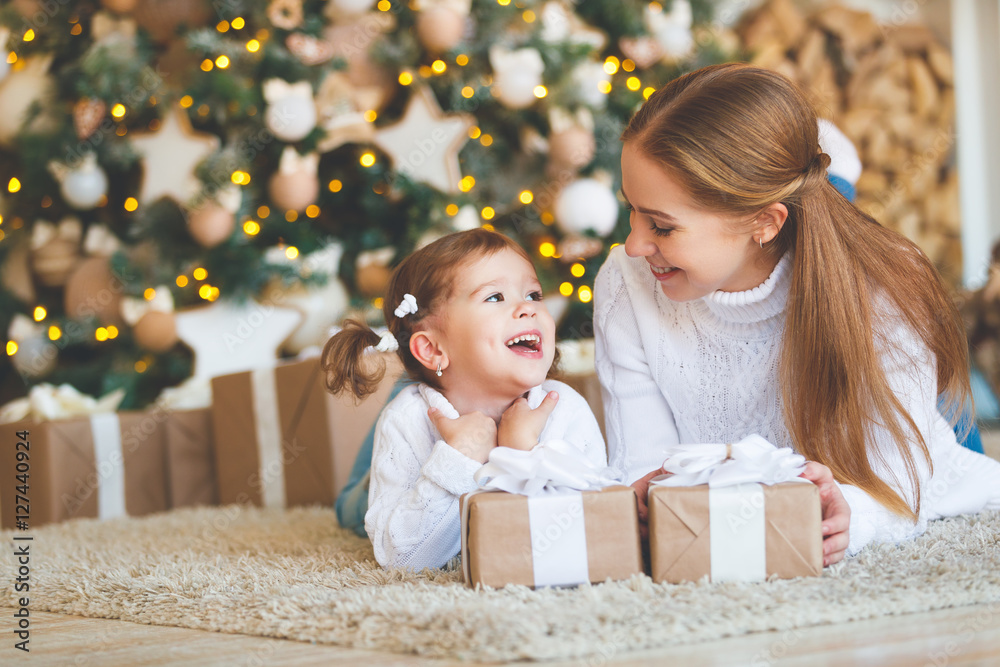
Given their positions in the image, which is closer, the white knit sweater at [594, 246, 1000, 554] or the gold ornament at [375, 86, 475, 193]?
the white knit sweater at [594, 246, 1000, 554]

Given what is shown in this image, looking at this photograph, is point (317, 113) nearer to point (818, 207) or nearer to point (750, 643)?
point (818, 207)

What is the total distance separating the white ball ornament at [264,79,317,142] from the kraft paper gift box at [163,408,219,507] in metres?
0.73

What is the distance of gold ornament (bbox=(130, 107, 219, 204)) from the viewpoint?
2.25m

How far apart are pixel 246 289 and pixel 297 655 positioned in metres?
1.58

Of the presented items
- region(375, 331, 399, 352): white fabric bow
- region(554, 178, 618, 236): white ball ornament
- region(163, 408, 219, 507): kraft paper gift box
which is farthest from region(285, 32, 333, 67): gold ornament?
region(375, 331, 399, 352): white fabric bow

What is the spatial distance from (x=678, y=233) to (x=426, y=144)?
126cm

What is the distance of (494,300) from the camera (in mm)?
1195

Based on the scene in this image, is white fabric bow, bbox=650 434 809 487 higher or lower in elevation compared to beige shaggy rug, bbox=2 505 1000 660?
higher

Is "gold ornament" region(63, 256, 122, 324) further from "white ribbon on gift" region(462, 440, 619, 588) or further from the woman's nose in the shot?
"white ribbon on gift" region(462, 440, 619, 588)

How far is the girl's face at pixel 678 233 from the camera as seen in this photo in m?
1.16

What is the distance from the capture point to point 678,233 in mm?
1162

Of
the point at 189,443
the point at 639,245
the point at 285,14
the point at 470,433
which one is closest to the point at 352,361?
the point at 470,433

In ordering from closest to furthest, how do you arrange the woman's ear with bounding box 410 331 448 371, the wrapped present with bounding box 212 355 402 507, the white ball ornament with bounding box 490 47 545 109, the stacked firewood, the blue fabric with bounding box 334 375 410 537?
the woman's ear with bounding box 410 331 448 371 → the blue fabric with bounding box 334 375 410 537 → the wrapped present with bounding box 212 355 402 507 → the white ball ornament with bounding box 490 47 545 109 → the stacked firewood

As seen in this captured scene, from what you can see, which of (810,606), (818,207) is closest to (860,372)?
(818,207)
